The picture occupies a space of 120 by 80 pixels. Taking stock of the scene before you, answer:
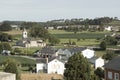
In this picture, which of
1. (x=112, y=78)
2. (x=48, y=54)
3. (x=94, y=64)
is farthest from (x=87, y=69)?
(x=48, y=54)

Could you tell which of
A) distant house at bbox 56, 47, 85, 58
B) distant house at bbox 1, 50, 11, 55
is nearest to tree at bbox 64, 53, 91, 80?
distant house at bbox 56, 47, 85, 58

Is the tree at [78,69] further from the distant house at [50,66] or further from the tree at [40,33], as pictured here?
the tree at [40,33]

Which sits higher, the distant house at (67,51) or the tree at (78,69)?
the tree at (78,69)

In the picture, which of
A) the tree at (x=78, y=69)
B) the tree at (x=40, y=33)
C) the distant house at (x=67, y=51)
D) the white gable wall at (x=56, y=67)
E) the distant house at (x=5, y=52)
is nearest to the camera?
the tree at (x=78, y=69)

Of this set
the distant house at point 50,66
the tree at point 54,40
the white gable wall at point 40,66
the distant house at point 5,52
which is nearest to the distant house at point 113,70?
the distant house at point 50,66

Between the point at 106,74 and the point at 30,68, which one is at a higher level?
the point at 106,74

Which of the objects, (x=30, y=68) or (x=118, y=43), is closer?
(x=30, y=68)

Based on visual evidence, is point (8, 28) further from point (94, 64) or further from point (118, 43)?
point (94, 64)

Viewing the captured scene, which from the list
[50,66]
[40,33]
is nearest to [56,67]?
[50,66]
